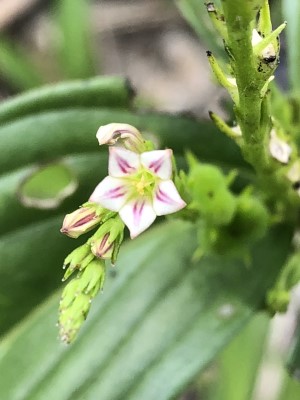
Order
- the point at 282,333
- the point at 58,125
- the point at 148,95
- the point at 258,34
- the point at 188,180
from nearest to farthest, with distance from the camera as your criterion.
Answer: the point at 258,34 → the point at 188,180 → the point at 58,125 → the point at 282,333 → the point at 148,95

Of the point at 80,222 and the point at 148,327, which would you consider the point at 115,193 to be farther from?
the point at 148,327

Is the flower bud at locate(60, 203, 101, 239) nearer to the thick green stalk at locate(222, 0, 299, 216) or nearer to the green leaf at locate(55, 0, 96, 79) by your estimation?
the thick green stalk at locate(222, 0, 299, 216)

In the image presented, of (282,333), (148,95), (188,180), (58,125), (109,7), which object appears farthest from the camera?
(109,7)

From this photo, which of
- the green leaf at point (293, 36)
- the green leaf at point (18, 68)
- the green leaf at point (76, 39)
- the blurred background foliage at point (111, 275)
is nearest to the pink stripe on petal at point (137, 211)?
the blurred background foliage at point (111, 275)

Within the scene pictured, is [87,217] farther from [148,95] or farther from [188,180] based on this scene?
[148,95]

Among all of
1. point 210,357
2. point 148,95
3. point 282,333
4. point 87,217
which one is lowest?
point 282,333

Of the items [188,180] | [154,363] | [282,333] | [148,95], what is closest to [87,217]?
[188,180]
